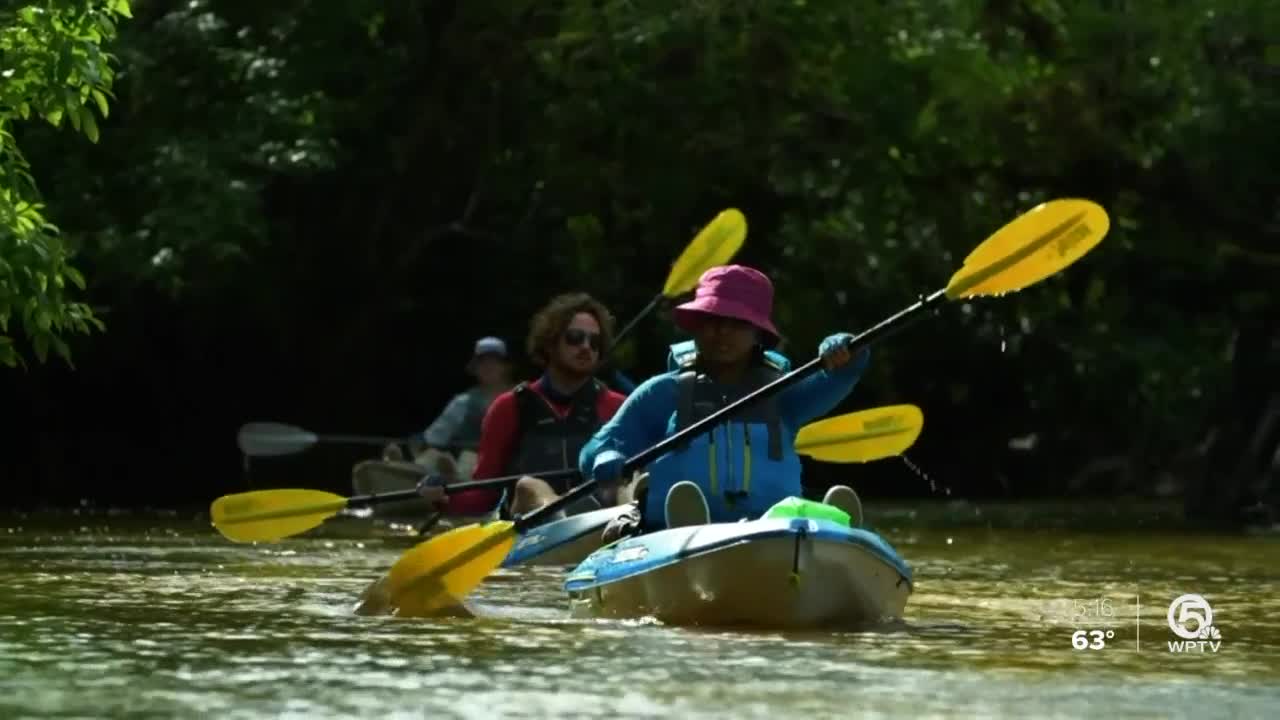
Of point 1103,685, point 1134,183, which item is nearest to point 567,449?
point 1103,685

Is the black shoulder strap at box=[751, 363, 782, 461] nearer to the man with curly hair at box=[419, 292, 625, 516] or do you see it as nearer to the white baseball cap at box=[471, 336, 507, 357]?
the man with curly hair at box=[419, 292, 625, 516]

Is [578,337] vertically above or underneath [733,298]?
above

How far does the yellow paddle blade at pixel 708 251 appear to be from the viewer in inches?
661

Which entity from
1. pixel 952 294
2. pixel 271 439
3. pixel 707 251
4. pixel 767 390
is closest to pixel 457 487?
pixel 707 251

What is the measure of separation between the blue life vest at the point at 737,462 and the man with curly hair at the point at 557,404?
3.62m

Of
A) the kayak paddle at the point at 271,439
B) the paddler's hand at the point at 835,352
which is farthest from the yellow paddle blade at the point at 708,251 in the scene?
the kayak paddle at the point at 271,439

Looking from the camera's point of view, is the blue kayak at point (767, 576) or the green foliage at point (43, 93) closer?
the blue kayak at point (767, 576)

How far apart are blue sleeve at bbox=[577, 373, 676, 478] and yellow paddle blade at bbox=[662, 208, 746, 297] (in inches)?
172

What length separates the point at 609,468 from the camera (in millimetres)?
11938

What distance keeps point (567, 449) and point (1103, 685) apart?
7035 mm

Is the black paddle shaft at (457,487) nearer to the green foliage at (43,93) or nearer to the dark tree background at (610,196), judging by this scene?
the green foliage at (43,93)

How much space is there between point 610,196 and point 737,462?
52.2ft

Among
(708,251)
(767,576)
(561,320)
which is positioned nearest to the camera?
(767,576)

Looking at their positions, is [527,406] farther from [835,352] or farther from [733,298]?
[835,352]
